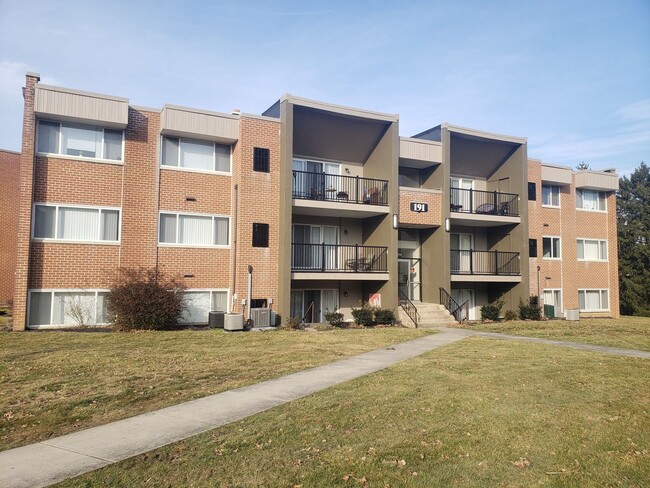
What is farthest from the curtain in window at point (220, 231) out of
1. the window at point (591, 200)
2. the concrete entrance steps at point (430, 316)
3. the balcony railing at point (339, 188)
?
the window at point (591, 200)

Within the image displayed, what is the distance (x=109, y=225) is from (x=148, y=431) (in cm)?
1305

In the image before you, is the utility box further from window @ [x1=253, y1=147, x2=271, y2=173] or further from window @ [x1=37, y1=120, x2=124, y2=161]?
window @ [x1=37, y1=120, x2=124, y2=161]

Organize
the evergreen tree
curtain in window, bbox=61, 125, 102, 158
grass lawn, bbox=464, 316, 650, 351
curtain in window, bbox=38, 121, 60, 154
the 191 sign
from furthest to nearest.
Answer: the evergreen tree
the 191 sign
curtain in window, bbox=61, 125, 102, 158
curtain in window, bbox=38, 121, 60, 154
grass lawn, bbox=464, 316, 650, 351

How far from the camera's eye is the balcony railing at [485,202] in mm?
24609

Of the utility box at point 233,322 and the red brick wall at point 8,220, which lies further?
the red brick wall at point 8,220

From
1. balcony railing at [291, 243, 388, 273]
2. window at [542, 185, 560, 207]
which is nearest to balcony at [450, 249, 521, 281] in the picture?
window at [542, 185, 560, 207]

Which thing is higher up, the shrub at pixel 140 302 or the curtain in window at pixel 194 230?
the curtain in window at pixel 194 230

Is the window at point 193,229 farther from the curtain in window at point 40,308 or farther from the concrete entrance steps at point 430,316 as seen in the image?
the concrete entrance steps at point 430,316

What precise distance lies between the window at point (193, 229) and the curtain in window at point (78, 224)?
2.21m

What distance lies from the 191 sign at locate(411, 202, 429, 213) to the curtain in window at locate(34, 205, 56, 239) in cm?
1387

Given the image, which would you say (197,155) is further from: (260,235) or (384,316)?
(384,316)

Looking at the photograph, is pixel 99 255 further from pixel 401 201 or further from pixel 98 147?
pixel 401 201

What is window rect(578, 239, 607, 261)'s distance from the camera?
2823cm

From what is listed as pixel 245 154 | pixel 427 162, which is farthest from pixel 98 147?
pixel 427 162
